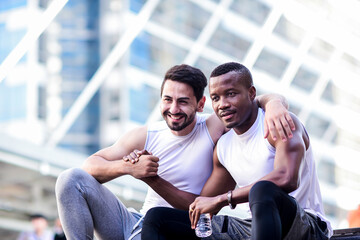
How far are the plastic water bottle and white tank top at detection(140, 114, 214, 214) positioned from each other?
25cm

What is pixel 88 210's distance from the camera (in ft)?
7.00

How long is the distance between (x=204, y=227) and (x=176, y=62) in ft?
66.8

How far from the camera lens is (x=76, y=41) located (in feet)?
116

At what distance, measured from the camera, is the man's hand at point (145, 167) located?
6.76 ft

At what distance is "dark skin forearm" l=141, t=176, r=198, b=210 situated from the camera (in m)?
2.18

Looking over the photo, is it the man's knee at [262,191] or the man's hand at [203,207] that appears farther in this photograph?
the man's hand at [203,207]

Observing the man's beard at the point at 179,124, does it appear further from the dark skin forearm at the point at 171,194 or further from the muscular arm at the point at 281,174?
the muscular arm at the point at 281,174

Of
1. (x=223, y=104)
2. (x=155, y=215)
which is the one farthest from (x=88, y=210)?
(x=223, y=104)

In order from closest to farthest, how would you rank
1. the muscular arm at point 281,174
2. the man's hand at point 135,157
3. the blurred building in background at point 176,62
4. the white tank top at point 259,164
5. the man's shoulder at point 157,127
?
the muscular arm at point 281,174
the white tank top at point 259,164
the man's hand at point 135,157
the man's shoulder at point 157,127
the blurred building in background at point 176,62

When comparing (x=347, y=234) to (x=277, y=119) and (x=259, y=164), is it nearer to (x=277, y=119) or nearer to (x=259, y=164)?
(x=259, y=164)

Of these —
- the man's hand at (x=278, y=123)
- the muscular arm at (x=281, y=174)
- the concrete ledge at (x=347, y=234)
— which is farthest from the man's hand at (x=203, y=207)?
the concrete ledge at (x=347, y=234)

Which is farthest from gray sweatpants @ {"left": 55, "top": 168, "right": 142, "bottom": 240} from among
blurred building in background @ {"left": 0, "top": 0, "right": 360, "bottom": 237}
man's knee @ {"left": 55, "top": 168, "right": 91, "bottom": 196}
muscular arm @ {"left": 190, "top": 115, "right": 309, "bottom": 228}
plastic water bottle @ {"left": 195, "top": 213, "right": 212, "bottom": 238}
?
blurred building in background @ {"left": 0, "top": 0, "right": 360, "bottom": 237}

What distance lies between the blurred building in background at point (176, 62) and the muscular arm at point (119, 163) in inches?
274

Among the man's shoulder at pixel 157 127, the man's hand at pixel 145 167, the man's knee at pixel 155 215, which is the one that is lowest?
the man's knee at pixel 155 215
